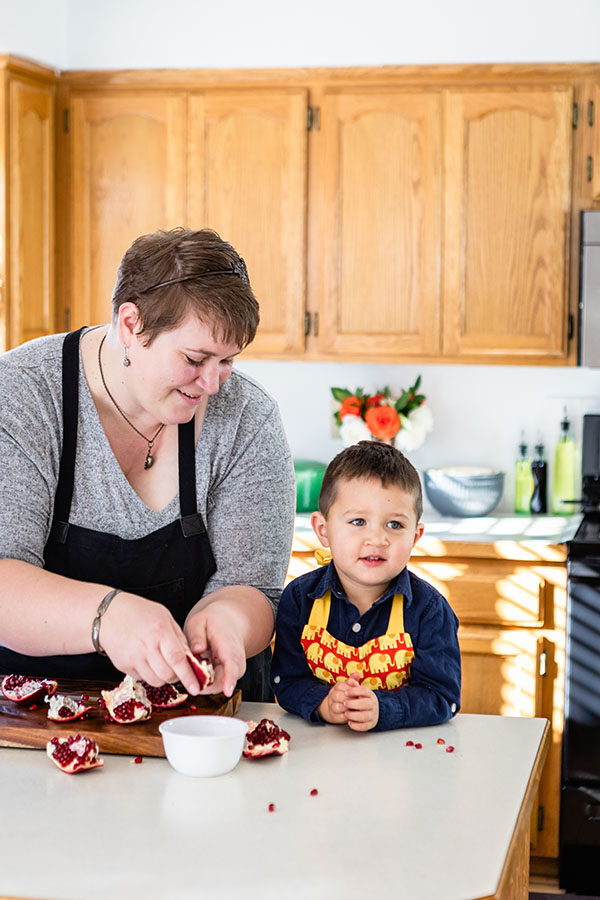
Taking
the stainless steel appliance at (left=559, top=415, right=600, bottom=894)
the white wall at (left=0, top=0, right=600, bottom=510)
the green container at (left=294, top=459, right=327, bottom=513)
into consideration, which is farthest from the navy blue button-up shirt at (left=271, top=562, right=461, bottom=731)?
the white wall at (left=0, top=0, right=600, bottom=510)

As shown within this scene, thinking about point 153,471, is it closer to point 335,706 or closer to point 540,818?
point 335,706

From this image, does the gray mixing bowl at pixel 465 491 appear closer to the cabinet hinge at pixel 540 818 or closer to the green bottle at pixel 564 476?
the green bottle at pixel 564 476

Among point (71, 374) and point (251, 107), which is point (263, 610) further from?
point (251, 107)

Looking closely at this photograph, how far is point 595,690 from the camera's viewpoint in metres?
3.12

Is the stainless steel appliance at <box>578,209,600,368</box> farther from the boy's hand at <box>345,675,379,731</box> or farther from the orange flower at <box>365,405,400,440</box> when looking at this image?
the boy's hand at <box>345,675,379,731</box>

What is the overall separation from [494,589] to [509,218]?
118 centimetres

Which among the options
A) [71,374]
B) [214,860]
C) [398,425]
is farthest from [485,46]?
[214,860]

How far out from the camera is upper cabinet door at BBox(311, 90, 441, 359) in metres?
3.59

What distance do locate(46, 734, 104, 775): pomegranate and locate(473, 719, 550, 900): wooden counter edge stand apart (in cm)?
51

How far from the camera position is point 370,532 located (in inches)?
70.0

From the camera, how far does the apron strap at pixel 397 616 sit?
5.67ft

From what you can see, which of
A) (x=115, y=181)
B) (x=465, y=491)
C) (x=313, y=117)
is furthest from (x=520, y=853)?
(x=115, y=181)

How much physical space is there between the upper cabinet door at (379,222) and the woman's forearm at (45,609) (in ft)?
7.41

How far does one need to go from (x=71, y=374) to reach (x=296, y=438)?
2329 millimetres
